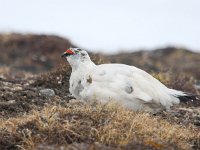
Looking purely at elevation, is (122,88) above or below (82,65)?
below

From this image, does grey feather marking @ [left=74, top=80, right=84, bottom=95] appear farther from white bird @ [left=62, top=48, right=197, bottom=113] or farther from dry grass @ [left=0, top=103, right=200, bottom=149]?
dry grass @ [left=0, top=103, right=200, bottom=149]

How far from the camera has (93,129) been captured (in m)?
6.37

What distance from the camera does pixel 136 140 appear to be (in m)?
6.17

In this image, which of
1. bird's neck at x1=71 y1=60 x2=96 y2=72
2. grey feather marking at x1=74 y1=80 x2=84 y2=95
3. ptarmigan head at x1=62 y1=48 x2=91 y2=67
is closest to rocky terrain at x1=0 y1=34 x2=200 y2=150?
grey feather marking at x1=74 y1=80 x2=84 y2=95

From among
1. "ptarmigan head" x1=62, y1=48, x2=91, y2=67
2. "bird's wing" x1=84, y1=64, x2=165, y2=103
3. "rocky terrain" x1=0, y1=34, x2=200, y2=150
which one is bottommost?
"rocky terrain" x1=0, y1=34, x2=200, y2=150

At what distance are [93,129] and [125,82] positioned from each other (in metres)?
1.29

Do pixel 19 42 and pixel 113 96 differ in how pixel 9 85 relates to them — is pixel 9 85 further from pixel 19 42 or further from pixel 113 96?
pixel 19 42

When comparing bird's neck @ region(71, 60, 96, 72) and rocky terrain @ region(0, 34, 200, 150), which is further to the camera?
bird's neck @ region(71, 60, 96, 72)

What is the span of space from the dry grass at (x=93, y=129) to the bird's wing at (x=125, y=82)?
1.49 feet

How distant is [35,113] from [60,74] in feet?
12.8

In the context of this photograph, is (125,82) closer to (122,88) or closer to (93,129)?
(122,88)

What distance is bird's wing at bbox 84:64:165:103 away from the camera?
7461 millimetres

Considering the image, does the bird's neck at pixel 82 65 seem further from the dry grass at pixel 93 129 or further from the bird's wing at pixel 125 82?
the dry grass at pixel 93 129

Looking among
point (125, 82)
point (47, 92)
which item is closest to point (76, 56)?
point (125, 82)
